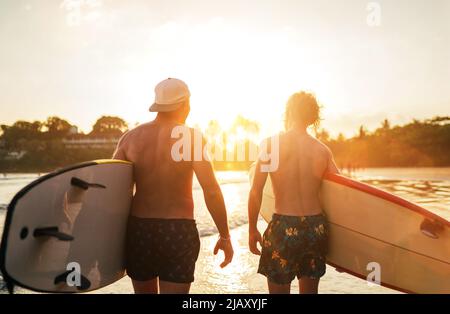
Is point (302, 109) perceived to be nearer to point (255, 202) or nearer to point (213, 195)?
point (255, 202)

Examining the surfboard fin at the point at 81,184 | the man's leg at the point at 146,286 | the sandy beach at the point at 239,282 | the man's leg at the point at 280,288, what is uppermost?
the surfboard fin at the point at 81,184

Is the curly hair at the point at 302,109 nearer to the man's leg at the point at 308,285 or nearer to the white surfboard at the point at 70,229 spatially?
the man's leg at the point at 308,285

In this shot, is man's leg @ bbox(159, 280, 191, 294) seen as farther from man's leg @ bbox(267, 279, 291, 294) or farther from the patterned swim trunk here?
man's leg @ bbox(267, 279, 291, 294)

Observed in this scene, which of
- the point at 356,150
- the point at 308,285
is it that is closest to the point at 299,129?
the point at 308,285

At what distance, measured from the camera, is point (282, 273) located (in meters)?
2.57

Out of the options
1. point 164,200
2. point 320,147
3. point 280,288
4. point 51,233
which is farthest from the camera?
point 320,147

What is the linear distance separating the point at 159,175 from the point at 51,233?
650 mm

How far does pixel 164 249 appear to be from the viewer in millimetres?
2270

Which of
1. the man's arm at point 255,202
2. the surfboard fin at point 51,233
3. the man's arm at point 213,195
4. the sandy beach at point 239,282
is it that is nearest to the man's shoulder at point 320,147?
the man's arm at point 255,202

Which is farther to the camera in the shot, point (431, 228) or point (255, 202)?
point (431, 228)

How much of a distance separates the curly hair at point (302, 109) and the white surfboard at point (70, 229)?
1.14 m

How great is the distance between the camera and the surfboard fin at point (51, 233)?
201 cm

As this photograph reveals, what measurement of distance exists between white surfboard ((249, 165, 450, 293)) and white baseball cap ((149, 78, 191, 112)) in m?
1.46
